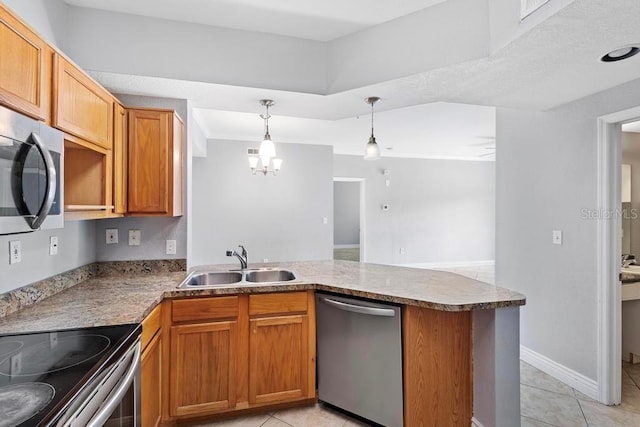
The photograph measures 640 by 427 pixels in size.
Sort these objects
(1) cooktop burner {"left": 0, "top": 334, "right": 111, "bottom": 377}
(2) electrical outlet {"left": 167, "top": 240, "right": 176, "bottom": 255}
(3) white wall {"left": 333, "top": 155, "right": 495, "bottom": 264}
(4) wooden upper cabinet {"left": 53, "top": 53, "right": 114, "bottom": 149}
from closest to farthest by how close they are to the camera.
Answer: (1) cooktop burner {"left": 0, "top": 334, "right": 111, "bottom": 377}, (4) wooden upper cabinet {"left": 53, "top": 53, "right": 114, "bottom": 149}, (2) electrical outlet {"left": 167, "top": 240, "right": 176, "bottom": 255}, (3) white wall {"left": 333, "top": 155, "right": 495, "bottom": 264}

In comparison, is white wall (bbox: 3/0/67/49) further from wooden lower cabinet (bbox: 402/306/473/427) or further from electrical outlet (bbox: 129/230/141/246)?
wooden lower cabinet (bbox: 402/306/473/427)

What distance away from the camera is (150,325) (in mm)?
1770

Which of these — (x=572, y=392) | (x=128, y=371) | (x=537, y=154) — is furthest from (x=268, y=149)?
(x=572, y=392)

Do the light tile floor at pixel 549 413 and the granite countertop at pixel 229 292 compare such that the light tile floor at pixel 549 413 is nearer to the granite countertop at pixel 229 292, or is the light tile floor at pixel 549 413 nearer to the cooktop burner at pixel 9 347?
the granite countertop at pixel 229 292

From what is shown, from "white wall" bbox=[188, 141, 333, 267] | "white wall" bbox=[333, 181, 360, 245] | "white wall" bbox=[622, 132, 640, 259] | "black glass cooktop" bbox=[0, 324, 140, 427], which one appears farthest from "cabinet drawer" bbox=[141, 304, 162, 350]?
"white wall" bbox=[333, 181, 360, 245]

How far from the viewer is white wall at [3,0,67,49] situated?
66.3 inches

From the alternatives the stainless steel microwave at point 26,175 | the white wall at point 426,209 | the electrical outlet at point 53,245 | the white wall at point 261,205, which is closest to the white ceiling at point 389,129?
the white wall at point 261,205

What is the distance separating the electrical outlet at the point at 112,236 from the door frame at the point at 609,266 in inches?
143

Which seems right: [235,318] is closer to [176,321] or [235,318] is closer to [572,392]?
[176,321]

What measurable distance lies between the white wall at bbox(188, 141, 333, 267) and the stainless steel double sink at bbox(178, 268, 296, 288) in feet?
9.92

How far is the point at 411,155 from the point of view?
24.8 ft

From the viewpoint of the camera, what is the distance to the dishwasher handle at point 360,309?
6.37 feet

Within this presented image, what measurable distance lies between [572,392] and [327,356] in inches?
76.7

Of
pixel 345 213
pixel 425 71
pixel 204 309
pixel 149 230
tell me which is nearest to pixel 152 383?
pixel 204 309
